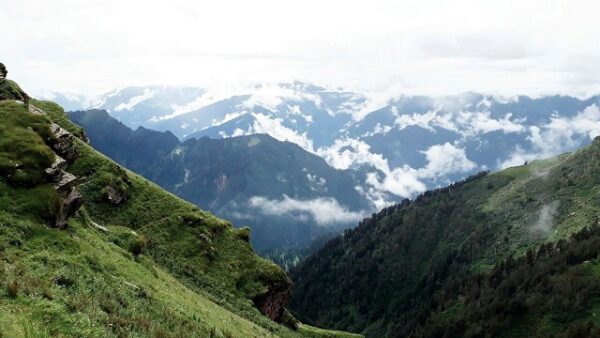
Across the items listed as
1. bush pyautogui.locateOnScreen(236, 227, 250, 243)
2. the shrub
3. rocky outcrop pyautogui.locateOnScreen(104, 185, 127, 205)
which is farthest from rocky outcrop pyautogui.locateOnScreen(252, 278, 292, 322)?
the shrub

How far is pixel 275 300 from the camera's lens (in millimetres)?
103938

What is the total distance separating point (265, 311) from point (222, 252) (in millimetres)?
14294

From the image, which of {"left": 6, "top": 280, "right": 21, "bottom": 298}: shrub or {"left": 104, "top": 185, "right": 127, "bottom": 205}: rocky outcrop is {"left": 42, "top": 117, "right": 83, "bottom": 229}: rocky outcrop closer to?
{"left": 6, "top": 280, "right": 21, "bottom": 298}: shrub

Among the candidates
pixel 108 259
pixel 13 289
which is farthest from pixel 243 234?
→ pixel 13 289

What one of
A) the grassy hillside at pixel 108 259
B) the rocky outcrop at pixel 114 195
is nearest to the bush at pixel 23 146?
A: the grassy hillside at pixel 108 259

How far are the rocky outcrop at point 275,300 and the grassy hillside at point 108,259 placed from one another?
0.24 m

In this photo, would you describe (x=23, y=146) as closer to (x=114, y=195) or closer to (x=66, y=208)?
(x=66, y=208)

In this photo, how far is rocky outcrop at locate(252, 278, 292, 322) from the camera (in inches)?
3861

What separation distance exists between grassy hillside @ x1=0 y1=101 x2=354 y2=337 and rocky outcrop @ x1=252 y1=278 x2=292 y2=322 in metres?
0.24

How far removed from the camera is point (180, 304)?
5412 centimetres

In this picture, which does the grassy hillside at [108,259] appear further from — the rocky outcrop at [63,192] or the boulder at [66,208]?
the boulder at [66,208]

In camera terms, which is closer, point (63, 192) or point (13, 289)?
point (13, 289)

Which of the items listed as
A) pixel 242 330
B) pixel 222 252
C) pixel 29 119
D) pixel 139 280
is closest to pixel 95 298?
pixel 139 280

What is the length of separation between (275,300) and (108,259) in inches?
2232
